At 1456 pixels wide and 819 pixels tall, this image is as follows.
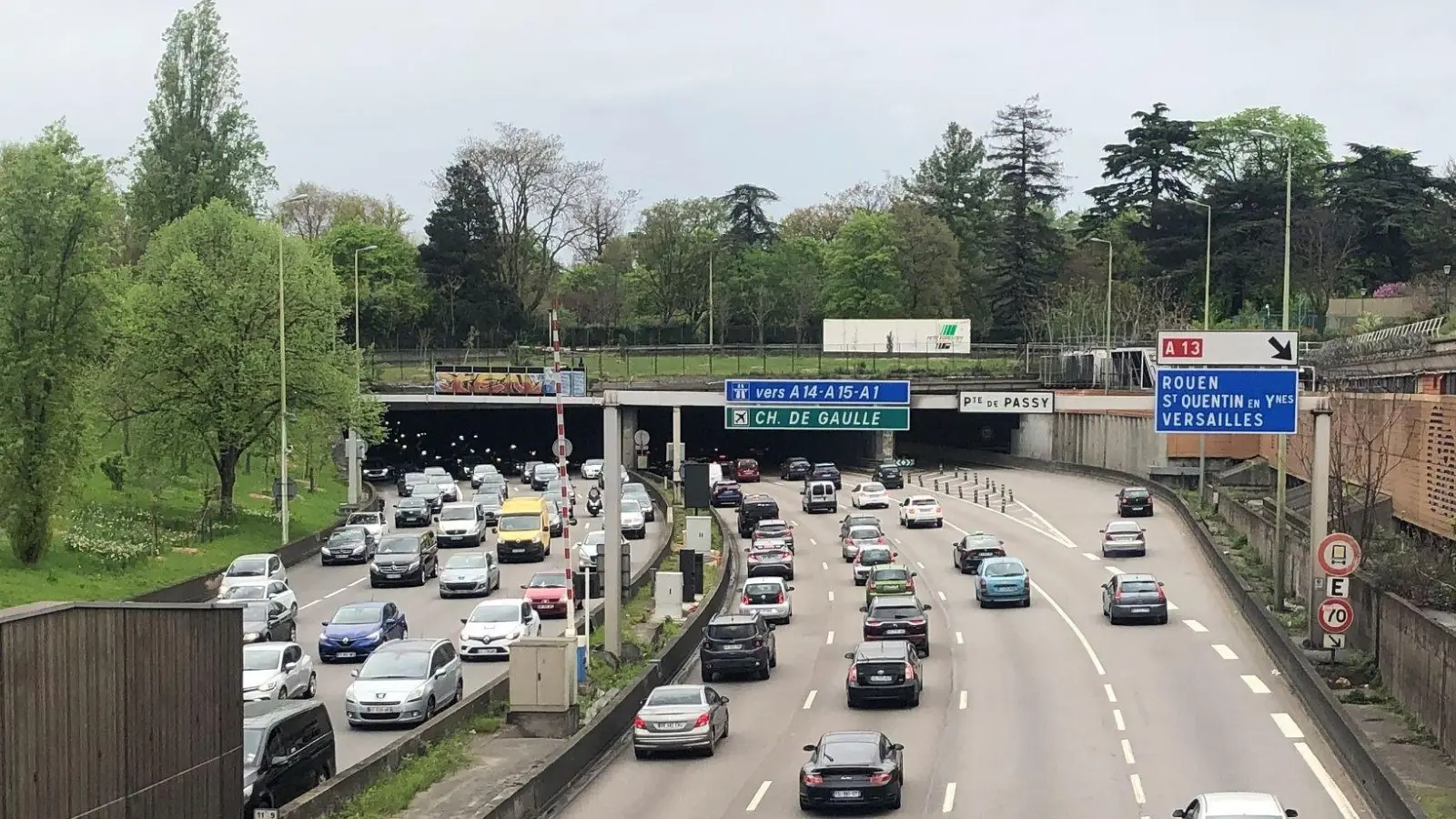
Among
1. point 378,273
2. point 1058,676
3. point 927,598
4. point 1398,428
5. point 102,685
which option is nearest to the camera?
point 102,685

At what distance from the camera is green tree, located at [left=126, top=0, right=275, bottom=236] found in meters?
84.9

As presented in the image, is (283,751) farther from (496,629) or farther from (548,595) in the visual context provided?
(548,595)

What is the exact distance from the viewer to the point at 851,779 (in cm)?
2202

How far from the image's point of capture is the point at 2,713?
12766 mm

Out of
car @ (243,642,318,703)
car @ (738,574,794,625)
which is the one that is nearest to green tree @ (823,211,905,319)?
car @ (738,574,794,625)

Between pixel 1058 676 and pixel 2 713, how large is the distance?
1001 inches

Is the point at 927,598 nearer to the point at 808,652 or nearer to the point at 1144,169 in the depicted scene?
the point at 808,652

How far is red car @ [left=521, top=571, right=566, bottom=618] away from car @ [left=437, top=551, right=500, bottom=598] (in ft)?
10.9

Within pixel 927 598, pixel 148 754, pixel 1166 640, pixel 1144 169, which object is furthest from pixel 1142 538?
pixel 1144 169

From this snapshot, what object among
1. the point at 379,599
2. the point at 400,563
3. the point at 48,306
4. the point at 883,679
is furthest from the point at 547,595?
the point at 48,306

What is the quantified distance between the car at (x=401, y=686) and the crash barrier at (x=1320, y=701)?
14.9m

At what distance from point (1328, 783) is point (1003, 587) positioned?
68.2 feet

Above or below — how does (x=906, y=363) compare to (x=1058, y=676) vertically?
above

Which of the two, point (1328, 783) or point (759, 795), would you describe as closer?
point (759, 795)
